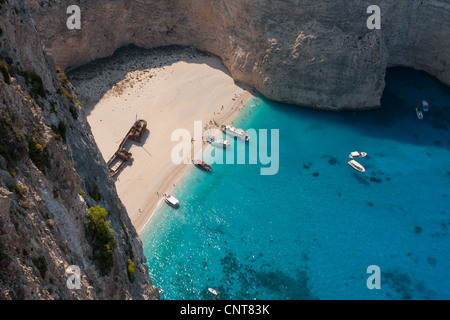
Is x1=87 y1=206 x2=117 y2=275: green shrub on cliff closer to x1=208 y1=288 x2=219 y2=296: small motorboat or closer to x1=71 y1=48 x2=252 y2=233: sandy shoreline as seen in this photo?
x1=208 y1=288 x2=219 y2=296: small motorboat

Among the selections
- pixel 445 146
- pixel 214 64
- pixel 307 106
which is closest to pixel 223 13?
pixel 214 64

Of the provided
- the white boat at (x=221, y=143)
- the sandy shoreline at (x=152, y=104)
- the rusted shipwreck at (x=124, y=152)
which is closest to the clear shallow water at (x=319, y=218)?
the sandy shoreline at (x=152, y=104)

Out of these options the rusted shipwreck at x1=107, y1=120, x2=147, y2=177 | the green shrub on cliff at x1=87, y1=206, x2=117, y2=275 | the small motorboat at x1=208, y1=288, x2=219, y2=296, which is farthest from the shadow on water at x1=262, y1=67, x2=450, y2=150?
the green shrub on cliff at x1=87, y1=206, x2=117, y2=275

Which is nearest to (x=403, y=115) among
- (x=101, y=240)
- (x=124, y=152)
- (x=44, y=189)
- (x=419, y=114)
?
(x=419, y=114)

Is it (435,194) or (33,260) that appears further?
(435,194)

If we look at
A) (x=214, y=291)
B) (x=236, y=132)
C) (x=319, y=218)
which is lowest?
(x=214, y=291)

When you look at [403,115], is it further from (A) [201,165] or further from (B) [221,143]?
(A) [201,165]
